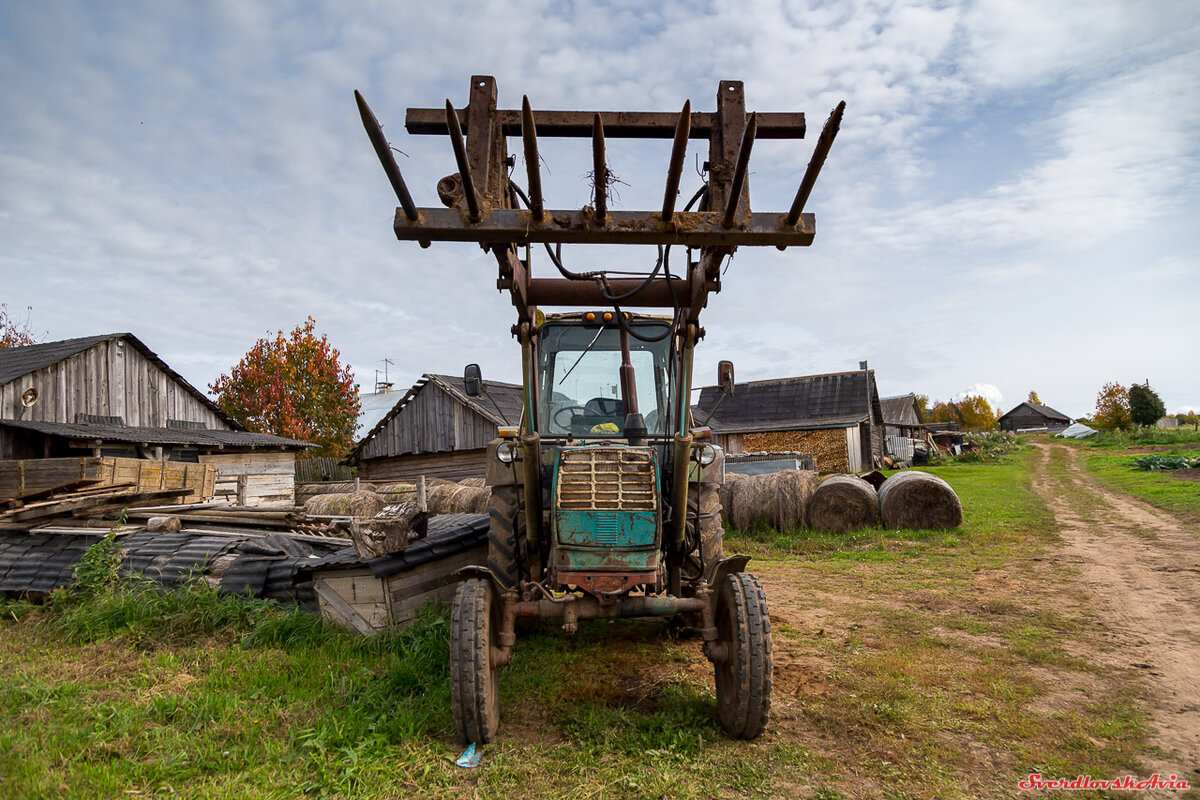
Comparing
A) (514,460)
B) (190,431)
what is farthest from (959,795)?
(190,431)

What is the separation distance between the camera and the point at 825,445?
90.7 feet

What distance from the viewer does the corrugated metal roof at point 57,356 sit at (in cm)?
1639

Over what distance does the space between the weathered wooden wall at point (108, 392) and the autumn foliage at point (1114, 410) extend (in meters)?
58.7

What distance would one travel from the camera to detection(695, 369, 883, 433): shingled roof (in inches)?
1154

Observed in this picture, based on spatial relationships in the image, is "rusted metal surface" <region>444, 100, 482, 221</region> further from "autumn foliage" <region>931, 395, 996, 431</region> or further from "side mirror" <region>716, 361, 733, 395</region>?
"autumn foliage" <region>931, 395, 996, 431</region>

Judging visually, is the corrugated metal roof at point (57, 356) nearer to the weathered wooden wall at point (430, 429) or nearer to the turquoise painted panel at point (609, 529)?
the weathered wooden wall at point (430, 429)

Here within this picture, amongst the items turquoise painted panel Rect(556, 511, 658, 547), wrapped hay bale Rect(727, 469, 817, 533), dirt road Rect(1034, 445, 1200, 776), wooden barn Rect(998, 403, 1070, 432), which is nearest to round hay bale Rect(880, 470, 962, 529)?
wrapped hay bale Rect(727, 469, 817, 533)

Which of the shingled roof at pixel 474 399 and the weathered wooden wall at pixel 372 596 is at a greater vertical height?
the shingled roof at pixel 474 399

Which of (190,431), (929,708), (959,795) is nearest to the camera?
(959,795)

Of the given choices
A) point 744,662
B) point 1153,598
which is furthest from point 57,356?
point 1153,598

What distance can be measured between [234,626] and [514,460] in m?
3.04

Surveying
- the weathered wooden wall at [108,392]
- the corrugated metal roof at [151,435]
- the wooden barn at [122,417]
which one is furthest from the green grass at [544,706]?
the weathered wooden wall at [108,392]

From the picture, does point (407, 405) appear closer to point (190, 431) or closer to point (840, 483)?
point (190, 431)

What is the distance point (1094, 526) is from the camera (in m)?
12.5
